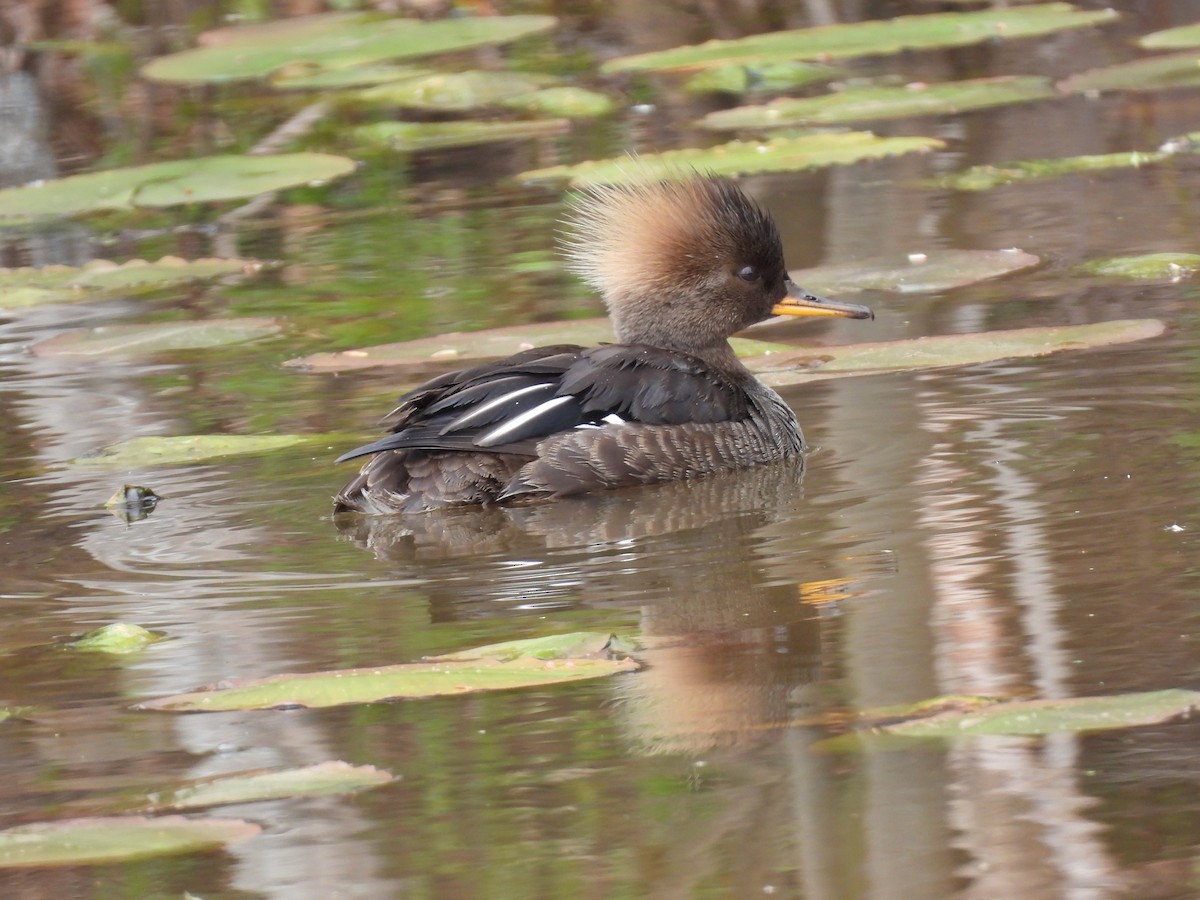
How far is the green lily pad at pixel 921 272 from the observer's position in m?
8.17

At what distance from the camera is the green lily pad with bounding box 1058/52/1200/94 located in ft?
38.2

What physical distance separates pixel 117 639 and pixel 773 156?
6.19 m

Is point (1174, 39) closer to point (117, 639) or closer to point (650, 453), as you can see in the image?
point (650, 453)

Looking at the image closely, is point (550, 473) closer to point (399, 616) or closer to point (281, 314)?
point (399, 616)

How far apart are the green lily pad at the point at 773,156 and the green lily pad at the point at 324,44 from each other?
3.73 meters

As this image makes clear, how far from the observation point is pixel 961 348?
707 cm

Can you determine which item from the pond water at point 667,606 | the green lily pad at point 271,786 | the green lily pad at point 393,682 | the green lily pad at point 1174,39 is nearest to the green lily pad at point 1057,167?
the pond water at point 667,606

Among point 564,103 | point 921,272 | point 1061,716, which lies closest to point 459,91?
point 564,103

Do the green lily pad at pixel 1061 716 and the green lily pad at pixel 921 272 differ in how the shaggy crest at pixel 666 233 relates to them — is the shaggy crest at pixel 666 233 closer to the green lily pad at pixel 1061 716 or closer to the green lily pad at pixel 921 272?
the green lily pad at pixel 921 272

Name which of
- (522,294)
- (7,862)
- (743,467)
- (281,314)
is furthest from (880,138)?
(7,862)

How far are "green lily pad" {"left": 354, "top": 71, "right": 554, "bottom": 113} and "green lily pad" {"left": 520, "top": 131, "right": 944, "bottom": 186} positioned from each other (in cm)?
261

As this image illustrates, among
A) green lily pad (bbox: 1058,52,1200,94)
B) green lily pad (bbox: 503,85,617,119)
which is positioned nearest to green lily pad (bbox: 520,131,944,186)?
green lily pad (bbox: 1058,52,1200,94)

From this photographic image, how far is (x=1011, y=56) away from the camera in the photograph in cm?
1366

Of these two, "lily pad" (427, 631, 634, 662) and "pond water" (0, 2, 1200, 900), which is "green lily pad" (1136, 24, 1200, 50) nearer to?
"pond water" (0, 2, 1200, 900)
